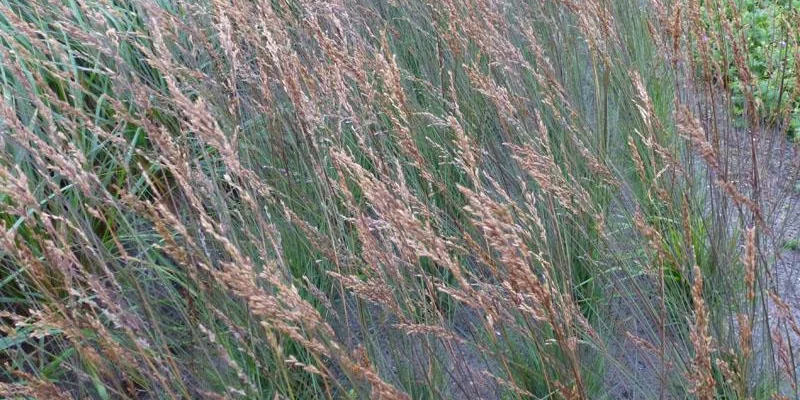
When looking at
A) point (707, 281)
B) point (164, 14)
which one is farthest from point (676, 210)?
point (164, 14)

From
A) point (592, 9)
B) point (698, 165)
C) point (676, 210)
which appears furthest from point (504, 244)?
point (698, 165)

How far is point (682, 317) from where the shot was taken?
7.00 feet

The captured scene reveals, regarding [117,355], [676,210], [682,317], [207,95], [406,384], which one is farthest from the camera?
[207,95]

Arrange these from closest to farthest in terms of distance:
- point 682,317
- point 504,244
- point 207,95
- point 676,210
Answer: point 504,244
point 682,317
point 676,210
point 207,95

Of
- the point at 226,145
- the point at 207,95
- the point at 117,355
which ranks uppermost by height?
the point at 226,145

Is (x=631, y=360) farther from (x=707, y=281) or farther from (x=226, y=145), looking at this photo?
(x=226, y=145)

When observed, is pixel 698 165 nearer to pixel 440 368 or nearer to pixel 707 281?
pixel 707 281

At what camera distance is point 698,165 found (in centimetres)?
312

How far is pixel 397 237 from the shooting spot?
1.54 meters

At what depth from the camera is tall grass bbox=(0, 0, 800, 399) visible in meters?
1.48

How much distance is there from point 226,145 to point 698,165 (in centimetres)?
221

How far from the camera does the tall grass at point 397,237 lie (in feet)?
4.86

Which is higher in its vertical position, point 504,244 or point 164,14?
point 164,14

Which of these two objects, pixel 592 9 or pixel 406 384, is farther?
pixel 592 9
